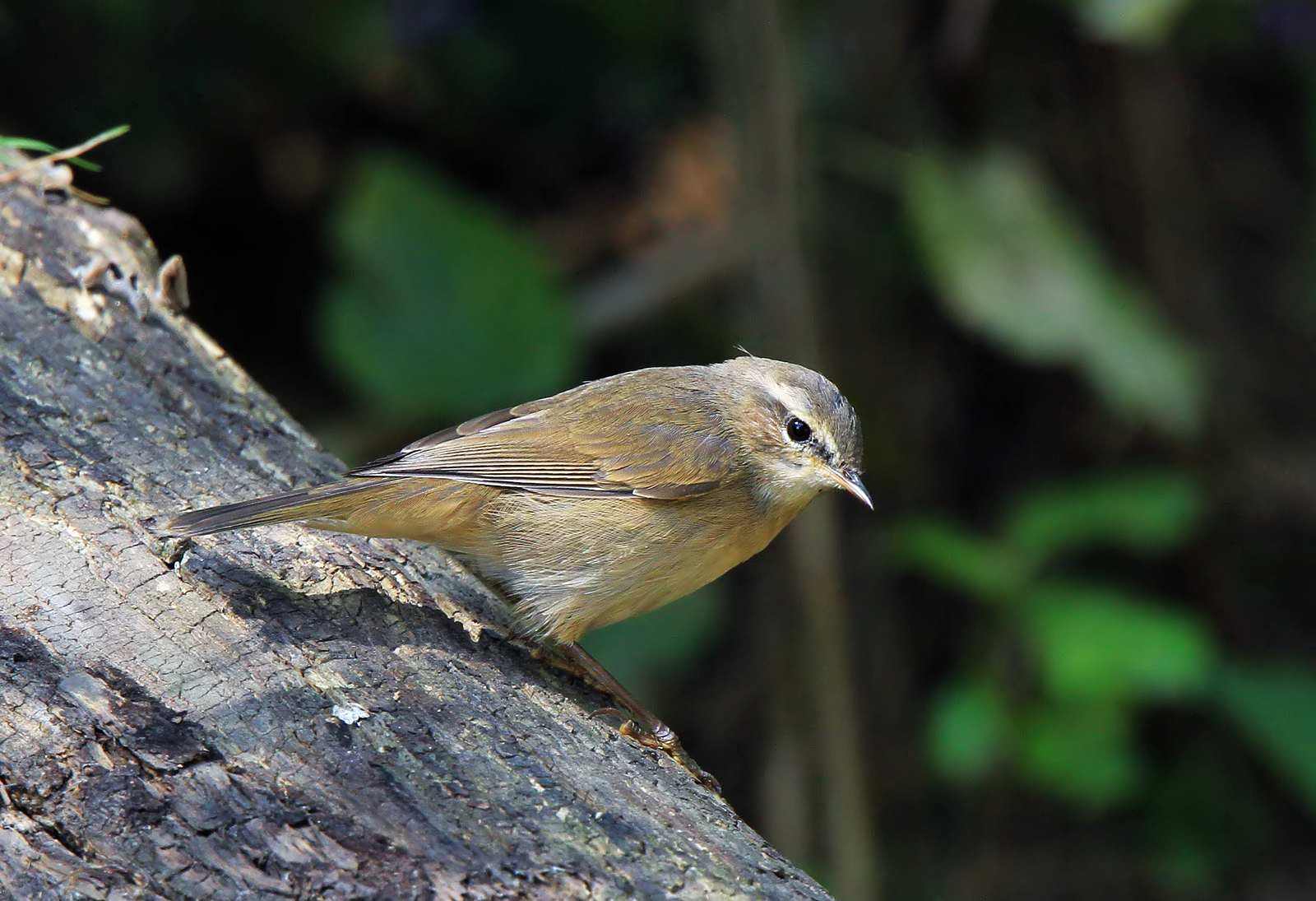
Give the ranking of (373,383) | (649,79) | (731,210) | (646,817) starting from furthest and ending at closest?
1. (649,79)
2. (731,210)
3. (373,383)
4. (646,817)

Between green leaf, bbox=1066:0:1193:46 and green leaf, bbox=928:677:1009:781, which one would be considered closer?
green leaf, bbox=1066:0:1193:46

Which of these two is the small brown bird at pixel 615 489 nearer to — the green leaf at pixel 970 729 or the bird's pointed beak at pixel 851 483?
the bird's pointed beak at pixel 851 483

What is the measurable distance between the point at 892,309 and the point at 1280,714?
2.78 metres

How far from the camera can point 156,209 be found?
23.6ft

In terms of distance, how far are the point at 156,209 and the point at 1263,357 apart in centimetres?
625

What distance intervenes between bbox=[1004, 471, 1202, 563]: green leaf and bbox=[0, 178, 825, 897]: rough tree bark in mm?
3575

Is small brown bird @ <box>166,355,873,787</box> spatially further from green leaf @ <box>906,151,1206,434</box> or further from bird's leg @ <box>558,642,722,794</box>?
green leaf @ <box>906,151,1206,434</box>

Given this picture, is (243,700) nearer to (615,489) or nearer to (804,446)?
(615,489)

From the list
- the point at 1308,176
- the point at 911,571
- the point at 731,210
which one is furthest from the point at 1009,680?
the point at 1308,176

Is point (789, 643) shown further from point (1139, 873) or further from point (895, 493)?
point (1139, 873)

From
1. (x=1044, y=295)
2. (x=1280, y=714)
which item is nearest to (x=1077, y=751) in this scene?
(x=1280, y=714)

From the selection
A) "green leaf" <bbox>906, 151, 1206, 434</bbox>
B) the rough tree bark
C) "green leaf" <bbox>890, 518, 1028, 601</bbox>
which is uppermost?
"green leaf" <bbox>906, 151, 1206, 434</bbox>

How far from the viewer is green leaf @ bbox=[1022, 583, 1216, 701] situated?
19.2 ft

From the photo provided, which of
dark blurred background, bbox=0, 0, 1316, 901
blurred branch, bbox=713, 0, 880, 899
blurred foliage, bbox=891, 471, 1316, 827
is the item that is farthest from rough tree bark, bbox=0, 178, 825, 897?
blurred foliage, bbox=891, 471, 1316, 827
